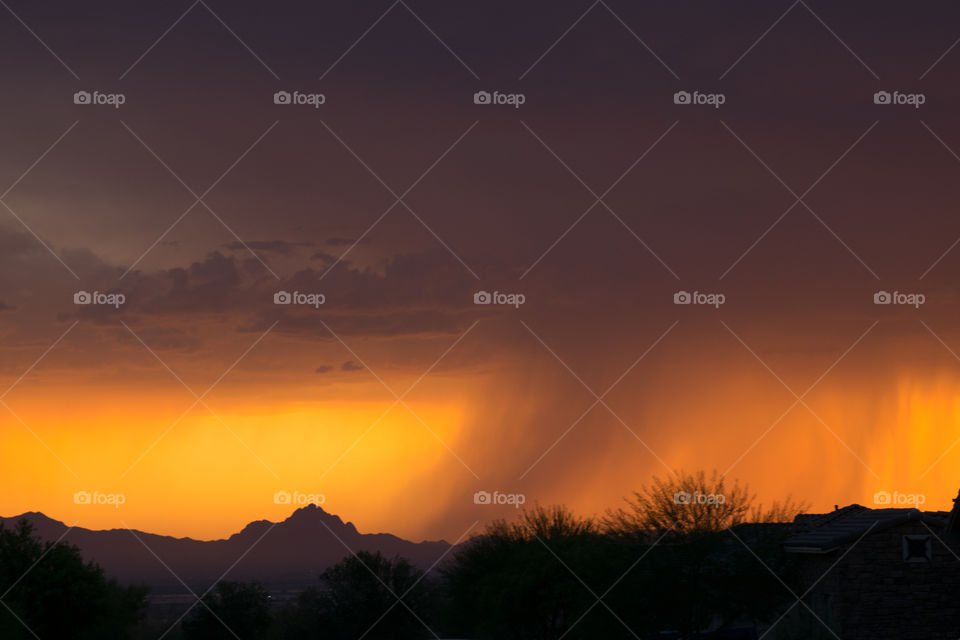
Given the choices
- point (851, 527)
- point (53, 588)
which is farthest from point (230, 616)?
point (851, 527)

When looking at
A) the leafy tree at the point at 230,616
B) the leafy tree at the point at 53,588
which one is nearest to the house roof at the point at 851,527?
the leafy tree at the point at 53,588

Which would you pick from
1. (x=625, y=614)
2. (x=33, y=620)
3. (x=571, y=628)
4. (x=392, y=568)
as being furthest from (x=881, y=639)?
(x=392, y=568)

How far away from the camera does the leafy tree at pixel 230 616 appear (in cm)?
8800

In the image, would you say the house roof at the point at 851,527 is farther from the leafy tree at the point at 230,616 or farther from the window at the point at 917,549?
the leafy tree at the point at 230,616

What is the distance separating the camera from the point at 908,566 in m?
39.8

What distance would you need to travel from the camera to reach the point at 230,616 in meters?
90.0

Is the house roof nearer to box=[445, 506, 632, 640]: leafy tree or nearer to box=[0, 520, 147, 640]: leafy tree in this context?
box=[445, 506, 632, 640]: leafy tree

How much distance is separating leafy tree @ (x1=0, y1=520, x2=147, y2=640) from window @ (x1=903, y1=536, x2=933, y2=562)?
35.2 m

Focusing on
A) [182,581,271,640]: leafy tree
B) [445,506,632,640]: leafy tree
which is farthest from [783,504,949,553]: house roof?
[182,581,271,640]: leafy tree

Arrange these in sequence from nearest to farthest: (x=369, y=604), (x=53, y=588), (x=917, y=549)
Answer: (x=917, y=549)
(x=53, y=588)
(x=369, y=604)

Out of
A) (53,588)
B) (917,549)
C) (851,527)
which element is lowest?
(53,588)

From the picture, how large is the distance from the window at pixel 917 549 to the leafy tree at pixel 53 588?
1387 inches

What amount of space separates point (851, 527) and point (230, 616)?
6144cm

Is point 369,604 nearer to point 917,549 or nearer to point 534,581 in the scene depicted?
point 534,581
